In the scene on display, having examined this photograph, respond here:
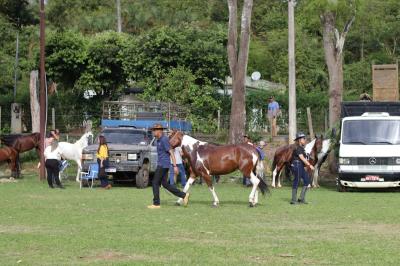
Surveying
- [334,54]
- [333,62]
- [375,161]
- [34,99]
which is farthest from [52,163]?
[334,54]

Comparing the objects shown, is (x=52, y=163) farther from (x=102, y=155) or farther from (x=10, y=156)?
(x=10, y=156)

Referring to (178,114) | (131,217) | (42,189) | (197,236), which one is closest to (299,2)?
(178,114)

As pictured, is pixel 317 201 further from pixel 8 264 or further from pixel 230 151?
pixel 8 264

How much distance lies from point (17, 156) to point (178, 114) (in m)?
8.12

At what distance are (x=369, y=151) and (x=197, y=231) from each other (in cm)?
1332

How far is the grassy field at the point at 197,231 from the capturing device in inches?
501

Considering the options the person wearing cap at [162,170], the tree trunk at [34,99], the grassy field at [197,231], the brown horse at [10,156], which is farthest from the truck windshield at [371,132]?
the tree trunk at [34,99]

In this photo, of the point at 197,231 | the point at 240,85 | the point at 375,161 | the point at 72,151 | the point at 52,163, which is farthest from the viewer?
the point at 240,85

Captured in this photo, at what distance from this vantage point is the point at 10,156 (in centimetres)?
3388

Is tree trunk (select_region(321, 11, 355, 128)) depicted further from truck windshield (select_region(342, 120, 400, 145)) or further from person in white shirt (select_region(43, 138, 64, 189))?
person in white shirt (select_region(43, 138, 64, 189))

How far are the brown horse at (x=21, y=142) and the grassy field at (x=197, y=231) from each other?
947cm

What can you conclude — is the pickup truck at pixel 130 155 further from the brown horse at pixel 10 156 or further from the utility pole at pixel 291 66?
the utility pole at pixel 291 66

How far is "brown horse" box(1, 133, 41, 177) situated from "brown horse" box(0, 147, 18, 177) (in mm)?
149

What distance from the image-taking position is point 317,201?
23906mm
